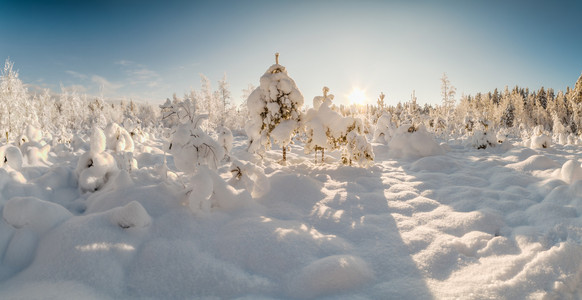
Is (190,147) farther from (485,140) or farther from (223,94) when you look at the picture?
(223,94)

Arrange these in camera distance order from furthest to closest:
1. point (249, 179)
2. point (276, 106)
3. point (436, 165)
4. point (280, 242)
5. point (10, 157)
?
point (436, 165) → point (276, 106) → point (10, 157) → point (249, 179) → point (280, 242)

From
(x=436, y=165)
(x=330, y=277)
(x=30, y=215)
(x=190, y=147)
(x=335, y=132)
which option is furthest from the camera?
(x=436, y=165)

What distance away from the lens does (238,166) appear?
4.45 m

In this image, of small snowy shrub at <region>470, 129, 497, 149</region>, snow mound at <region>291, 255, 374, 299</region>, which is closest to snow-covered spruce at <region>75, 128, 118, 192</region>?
snow mound at <region>291, 255, 374, 299</region>

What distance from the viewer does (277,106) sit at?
20.4ft

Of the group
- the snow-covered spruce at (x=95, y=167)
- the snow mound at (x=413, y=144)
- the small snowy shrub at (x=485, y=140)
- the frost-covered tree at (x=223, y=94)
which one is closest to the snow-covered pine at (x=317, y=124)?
the snow-covered spruce at (x=95, y=167)

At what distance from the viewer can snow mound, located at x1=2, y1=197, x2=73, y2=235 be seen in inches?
106

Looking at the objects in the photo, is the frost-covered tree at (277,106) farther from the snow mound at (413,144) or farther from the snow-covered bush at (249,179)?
the snow mound at (413,144)

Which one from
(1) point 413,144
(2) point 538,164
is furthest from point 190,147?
(1) point 413,144

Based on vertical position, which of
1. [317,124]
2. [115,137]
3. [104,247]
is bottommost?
[104,247]

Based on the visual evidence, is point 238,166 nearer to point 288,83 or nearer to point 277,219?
point 277,219

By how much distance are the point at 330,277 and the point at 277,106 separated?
4502 millimetres

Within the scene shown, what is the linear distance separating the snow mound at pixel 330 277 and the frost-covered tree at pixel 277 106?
159 inches

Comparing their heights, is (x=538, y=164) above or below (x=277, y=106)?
below
